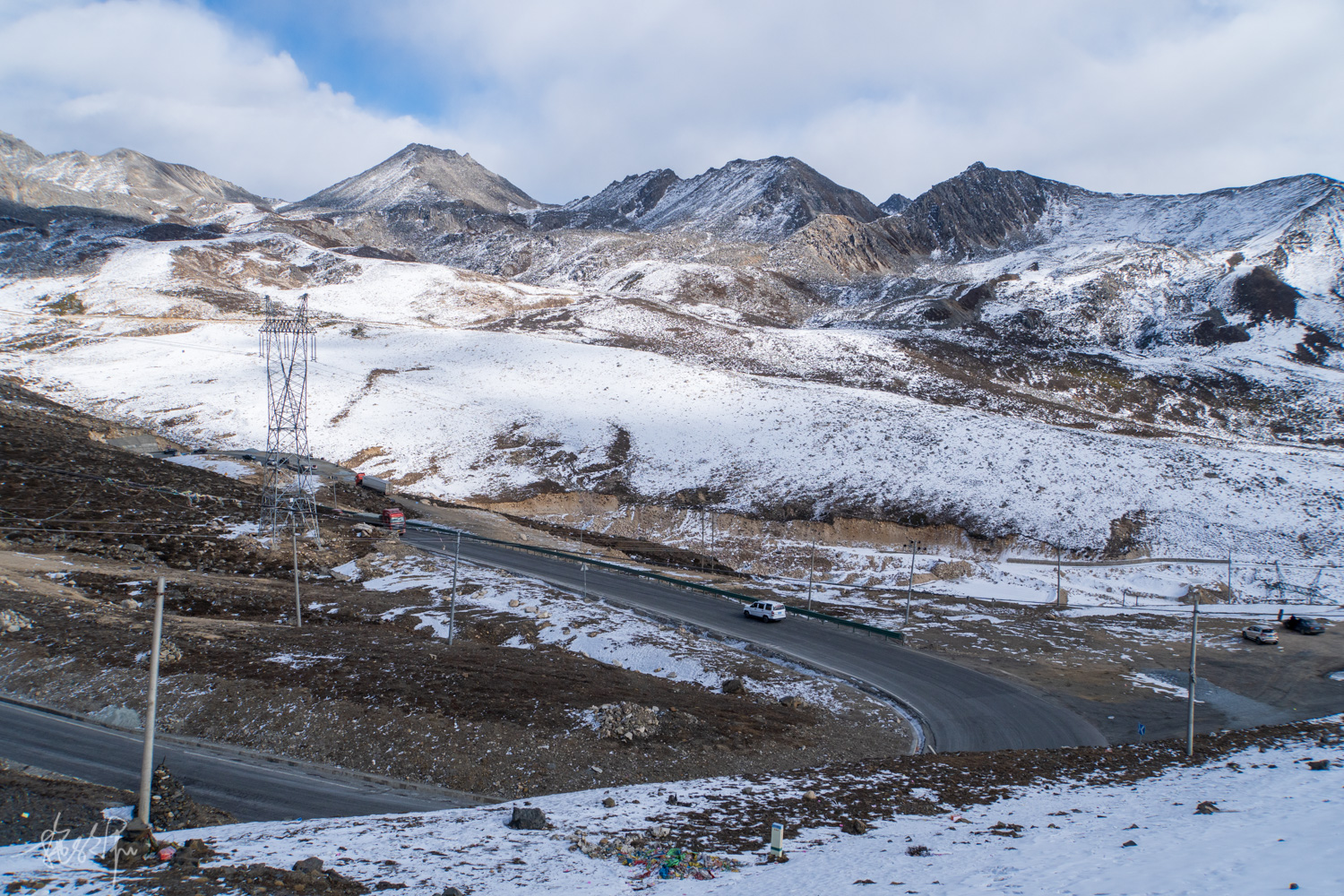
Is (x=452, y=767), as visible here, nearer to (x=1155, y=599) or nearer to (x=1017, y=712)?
(x=1017, y=712)

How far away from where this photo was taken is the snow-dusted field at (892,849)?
1108 cm

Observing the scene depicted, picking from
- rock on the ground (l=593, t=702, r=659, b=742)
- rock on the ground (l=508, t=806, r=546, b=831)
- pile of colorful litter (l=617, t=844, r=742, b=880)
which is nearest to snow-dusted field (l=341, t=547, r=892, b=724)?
rock on the ground (l=593, t=702, r=659, b=742)

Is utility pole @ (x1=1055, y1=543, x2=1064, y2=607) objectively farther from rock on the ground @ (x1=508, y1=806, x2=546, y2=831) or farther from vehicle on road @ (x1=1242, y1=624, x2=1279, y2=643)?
rock on the ground @ (x1=508, y1=806, x2=546, y2=831)

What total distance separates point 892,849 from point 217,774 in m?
16.6

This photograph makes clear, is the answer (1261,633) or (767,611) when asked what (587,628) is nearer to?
(767,611)

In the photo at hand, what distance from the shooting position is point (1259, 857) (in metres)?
12.2

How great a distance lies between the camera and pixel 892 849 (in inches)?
521

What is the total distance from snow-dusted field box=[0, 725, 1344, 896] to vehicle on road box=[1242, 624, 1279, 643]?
23.3 meters

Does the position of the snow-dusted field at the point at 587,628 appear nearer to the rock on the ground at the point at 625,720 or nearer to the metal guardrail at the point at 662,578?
the metal guardrail at the point at 662,578

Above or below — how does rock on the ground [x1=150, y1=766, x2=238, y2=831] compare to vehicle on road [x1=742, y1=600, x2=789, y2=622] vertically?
above

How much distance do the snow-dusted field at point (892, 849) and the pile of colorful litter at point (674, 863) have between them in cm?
29

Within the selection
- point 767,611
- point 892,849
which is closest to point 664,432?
point 767,611

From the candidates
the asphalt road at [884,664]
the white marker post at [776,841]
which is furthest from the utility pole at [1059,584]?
the white marker post at [776,841]

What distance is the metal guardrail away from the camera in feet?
114
